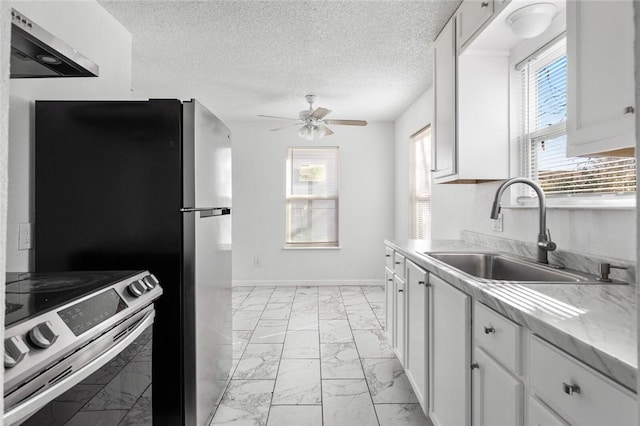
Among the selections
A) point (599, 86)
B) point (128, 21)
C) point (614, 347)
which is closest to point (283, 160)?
point (128, 21)

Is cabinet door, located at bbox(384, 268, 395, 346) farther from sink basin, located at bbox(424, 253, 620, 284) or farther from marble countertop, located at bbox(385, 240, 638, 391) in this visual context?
marble countertop, located at bbox(385, 240, 638, 391)

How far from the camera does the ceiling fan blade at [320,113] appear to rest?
12.6 feet

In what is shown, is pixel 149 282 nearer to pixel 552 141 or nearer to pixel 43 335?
pixel 43 335

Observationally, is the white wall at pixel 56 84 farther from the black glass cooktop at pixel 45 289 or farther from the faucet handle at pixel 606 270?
the faucet handle at pixel 606 270

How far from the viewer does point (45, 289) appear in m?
Answer: 1.13

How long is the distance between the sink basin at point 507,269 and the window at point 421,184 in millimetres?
1976

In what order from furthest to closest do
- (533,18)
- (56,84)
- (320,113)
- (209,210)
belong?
(320,113)
(209,210)
(56,84)
(533,18)

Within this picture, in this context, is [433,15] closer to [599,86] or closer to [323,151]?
[599,86]

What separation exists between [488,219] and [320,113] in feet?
6.88

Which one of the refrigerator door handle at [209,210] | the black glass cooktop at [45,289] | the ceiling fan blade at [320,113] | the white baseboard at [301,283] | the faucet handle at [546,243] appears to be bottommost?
the white baseboard at [301,283]

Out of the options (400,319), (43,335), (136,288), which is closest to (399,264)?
(400,319)

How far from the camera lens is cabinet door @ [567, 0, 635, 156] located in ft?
3.56

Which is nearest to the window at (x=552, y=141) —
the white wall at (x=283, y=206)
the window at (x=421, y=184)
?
the window at (x=421, y=184)

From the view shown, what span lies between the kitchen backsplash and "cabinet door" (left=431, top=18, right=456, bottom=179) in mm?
553
